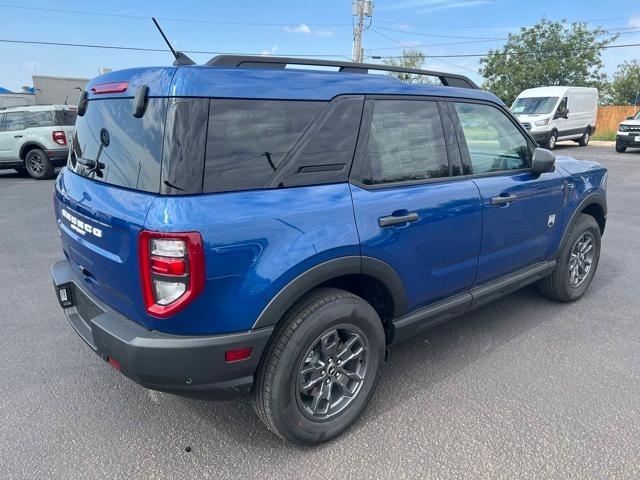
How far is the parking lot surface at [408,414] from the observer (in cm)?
228

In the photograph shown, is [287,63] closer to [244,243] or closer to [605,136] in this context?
[244,243]

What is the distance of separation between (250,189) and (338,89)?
0.75m

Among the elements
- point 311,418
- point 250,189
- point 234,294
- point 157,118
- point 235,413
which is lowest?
point 235,413

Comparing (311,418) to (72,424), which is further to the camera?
(72,424)

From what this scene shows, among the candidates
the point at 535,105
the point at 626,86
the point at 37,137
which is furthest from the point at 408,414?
the point at 626,86

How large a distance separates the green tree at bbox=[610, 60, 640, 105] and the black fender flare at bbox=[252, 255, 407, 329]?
155 feet

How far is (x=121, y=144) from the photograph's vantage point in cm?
227

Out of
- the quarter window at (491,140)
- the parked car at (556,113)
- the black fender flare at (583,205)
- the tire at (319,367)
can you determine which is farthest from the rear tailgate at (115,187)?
the parked car at (556,113)

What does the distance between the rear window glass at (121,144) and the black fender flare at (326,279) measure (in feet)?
2.31

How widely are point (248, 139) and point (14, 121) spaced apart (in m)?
12.4

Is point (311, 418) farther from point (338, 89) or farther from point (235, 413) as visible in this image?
point (338, 89)

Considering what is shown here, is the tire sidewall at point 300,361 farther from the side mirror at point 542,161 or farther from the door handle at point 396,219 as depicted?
the side mirror at point 542,161

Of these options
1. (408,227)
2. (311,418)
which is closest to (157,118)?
(408,227)

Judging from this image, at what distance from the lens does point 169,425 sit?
257 cm
